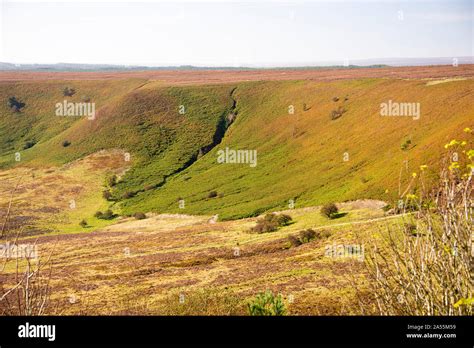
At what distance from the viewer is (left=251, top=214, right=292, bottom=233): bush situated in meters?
37.5

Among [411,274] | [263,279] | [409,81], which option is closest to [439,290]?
[411,274]

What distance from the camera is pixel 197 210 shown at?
50.1m

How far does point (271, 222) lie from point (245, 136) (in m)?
33.5

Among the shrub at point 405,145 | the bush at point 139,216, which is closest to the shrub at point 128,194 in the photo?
the bush at point 139,216

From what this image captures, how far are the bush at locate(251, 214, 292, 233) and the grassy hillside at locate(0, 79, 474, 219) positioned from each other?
4558 millimetres

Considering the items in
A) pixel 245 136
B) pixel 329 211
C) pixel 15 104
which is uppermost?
pixel 15 104

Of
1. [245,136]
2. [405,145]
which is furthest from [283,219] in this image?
[245,136]

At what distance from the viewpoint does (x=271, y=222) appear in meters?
38.5

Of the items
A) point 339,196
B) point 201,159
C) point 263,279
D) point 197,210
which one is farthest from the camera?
point 201,159

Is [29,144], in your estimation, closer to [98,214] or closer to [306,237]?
[98,214]

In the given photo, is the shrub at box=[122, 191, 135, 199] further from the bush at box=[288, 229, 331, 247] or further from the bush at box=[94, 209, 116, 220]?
the bush at box=[288, 229, 331, 247]
